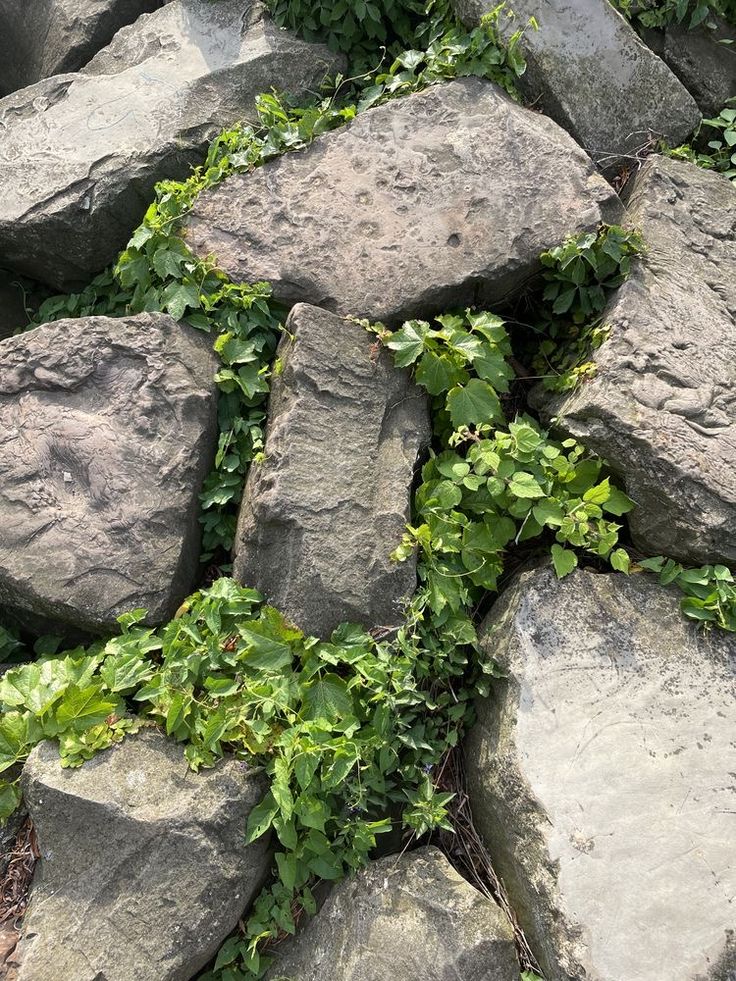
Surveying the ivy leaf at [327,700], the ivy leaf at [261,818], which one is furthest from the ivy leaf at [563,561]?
the ivy leaf at [261,818]

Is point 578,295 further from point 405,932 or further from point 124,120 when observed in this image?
point 405,932

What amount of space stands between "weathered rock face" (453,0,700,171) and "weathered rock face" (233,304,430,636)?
1403 mm

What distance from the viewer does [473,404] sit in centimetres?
304

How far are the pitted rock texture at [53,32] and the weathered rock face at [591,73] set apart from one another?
192cm

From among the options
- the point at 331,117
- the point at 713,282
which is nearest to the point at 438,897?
the point at 713,282

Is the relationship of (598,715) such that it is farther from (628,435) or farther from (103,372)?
(103,372)

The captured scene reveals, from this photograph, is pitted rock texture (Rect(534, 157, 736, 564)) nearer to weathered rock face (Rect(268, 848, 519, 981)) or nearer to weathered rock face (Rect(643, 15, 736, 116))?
weathered rock face (Rect(643, 15, 736, 116))

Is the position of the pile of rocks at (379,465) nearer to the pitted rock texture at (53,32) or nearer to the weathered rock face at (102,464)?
the weathered rock face at (102,464)

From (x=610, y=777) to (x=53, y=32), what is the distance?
448cm

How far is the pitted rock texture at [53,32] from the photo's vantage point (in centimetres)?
427

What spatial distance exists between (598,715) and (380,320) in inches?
65.7

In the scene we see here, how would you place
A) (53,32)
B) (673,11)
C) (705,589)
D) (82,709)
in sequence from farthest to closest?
(53,32) < (673,11) < (705,589) < (82,709)

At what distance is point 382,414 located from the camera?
3.09m

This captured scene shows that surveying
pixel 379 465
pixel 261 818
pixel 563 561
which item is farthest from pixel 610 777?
pixel 379 465
